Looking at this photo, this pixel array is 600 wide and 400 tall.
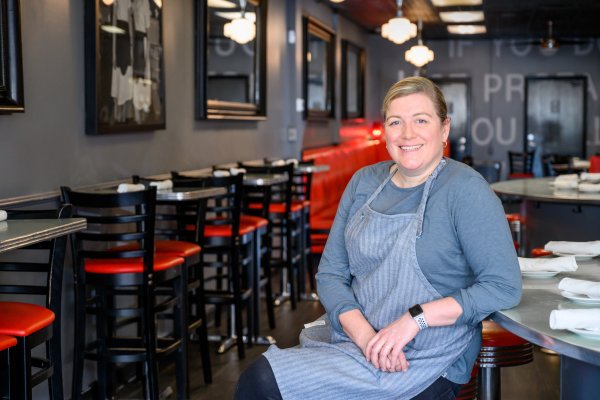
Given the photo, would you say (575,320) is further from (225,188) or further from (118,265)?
(225,188)

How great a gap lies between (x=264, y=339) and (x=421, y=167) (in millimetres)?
3436

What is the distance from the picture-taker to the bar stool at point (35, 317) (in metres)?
2.62

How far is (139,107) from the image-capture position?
16.4 ft

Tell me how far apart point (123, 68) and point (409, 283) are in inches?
122

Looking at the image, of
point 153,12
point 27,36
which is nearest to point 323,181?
point 153,12

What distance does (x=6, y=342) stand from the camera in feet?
8.14

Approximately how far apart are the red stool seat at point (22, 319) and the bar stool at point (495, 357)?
4.73ft

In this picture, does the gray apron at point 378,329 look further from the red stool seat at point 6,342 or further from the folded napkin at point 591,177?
the folded napkin at point 591,177

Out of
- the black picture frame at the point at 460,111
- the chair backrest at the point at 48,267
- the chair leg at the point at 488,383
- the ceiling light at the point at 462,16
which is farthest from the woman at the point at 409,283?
the black picture frame at the point at 460,111

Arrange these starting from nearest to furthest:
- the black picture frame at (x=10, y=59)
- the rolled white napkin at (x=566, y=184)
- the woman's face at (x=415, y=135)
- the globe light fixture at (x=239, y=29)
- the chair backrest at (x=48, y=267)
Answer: the woman's face at (x=415, y=135) → the chair backrest at (x=48, y=267) → the black picture frame at (x=10, y=59) → the rolled white napkin at (x=566, y=184) → the globe light fixture at (x=239, y=29)

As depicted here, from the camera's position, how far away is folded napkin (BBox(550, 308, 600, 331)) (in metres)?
1.77

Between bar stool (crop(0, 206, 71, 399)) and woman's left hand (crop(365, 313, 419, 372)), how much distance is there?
46.7 inches

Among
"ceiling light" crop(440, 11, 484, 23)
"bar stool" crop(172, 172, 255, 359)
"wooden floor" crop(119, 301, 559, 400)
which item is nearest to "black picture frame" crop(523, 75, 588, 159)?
"ceiling light" crop(440, 11, 484, 23)

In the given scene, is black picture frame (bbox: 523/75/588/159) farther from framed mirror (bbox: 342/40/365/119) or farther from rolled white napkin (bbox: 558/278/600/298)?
rolled white napkin (bbox: 558/278/600/298)
